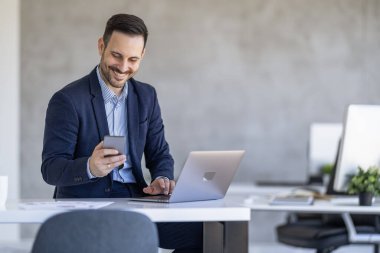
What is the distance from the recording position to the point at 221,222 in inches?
124

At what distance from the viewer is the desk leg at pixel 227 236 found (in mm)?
3049

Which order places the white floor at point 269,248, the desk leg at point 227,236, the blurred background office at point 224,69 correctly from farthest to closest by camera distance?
the blurred background office at point 224,69, the white floor at point 269,248, the desk leg at point 227,236

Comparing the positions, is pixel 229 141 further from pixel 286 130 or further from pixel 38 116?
pixel 38 116

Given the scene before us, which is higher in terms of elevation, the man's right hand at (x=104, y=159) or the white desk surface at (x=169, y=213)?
the man's right hand at (x=104, y=159)

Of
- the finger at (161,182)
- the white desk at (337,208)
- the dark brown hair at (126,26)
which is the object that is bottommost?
the white desk at (337,208)

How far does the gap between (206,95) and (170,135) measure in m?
0.54

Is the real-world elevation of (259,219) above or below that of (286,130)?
below

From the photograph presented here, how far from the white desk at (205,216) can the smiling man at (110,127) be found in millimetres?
213

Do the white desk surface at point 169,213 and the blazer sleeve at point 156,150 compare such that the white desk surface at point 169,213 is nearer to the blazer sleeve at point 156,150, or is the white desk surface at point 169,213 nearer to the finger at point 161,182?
the finger at point 161,182

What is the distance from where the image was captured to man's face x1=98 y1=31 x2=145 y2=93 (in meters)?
3.57

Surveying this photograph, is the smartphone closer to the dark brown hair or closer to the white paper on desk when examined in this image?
the white paper on desk

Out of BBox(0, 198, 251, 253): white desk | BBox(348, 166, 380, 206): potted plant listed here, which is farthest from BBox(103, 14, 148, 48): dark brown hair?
BBox(348, 166, 380, 206): potted plant

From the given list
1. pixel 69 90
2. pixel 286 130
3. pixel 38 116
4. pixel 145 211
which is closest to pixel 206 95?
pixel 286 130

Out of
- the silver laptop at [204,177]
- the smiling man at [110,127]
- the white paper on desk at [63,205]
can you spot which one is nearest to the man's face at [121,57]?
the smiling man at [110,127]
